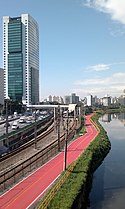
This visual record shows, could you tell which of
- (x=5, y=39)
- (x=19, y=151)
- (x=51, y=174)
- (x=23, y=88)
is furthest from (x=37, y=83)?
(x=51, y=174)

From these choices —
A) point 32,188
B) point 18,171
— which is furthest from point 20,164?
point 32,188

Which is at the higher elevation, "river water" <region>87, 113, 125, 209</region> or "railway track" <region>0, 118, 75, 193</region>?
"railway track" <region>0, 118, 75, 193</region>

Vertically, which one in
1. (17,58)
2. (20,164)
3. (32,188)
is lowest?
(32,188)

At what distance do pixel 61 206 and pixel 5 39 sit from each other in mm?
147811

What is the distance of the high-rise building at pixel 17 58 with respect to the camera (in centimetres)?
15888

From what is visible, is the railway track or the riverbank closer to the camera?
the riverbank

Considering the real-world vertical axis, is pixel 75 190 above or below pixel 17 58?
below

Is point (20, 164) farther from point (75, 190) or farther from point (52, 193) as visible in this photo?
point (52, 193)

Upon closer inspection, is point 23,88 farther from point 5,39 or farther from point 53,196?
point 53,196

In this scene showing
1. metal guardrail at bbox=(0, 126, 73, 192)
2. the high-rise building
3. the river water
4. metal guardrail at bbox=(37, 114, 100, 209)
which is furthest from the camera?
the high-rise building

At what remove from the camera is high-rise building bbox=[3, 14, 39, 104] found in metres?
159

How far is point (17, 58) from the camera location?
15975cm

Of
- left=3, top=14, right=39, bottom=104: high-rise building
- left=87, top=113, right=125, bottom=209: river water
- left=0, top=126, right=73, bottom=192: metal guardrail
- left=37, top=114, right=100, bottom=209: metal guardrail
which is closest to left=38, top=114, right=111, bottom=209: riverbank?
left=37, top=114, right=100, bottom=209: metal guardrail

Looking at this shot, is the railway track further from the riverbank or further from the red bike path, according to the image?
the riverbank
